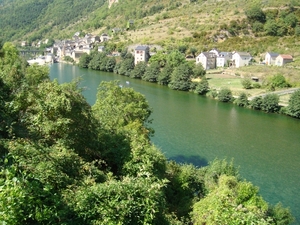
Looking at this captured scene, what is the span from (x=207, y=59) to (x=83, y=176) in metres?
49.2

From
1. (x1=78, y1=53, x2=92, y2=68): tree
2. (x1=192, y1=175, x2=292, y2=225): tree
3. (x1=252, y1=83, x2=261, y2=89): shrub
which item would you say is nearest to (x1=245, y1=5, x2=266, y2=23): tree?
(x1=252, y1=83, x2=261, y2=89): shrub

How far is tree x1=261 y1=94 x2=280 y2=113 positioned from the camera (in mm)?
30808

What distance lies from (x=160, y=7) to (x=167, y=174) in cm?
9512

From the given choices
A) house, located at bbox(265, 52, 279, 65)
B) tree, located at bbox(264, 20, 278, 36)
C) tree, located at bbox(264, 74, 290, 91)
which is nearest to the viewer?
tree, located at bbox(264, 74, 290, 91)

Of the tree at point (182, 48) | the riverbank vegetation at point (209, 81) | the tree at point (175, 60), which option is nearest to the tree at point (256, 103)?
the riverbank vegetation at point (209, 81)

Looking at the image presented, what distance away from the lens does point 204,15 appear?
254ft

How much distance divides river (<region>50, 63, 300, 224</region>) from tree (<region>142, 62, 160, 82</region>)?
36.9 feet

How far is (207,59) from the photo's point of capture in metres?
53.1

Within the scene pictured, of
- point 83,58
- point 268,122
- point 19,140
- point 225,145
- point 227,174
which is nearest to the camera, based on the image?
point 19,140

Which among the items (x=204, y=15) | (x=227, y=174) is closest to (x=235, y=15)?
(x=204, y=15)

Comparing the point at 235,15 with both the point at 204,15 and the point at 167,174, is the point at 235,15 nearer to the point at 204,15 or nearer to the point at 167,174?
the point at 204,15

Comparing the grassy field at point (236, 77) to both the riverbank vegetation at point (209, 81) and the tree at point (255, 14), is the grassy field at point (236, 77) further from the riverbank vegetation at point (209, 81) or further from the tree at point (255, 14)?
the tree at point (255, 14)

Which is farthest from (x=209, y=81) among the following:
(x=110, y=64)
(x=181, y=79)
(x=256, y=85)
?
(x=110, y=64)

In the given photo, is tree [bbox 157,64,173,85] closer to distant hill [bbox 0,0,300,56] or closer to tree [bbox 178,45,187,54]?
tree [bbox 178,45,187,54]
